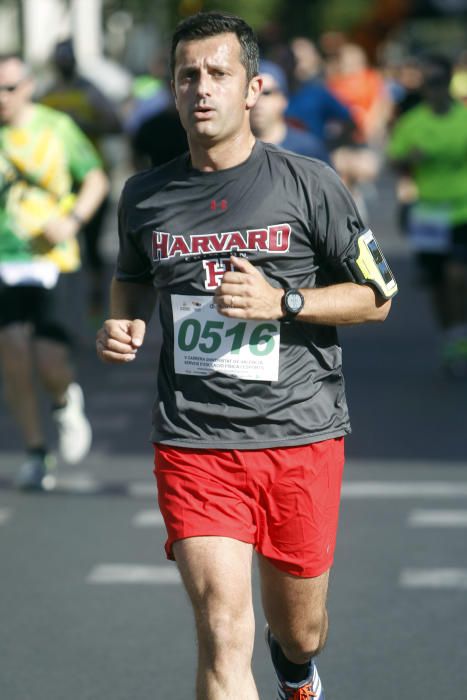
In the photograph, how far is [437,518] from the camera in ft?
25.8

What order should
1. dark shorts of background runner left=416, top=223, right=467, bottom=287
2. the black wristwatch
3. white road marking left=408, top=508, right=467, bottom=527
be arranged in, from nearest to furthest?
the black wristwatch → white road marking left=408, top=508, right=467, bottom=527 → dark shorts of background runner left=416, top=223, right=467, bottom=287

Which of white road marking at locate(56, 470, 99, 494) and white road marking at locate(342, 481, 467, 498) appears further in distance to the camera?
white road marking at locate(56, 470, 99, 494)

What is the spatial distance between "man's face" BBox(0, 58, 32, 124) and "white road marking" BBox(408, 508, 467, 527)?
2.74 meters

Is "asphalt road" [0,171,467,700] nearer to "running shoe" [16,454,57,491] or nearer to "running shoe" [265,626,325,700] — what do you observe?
"running shoe" [16,454,57,491]

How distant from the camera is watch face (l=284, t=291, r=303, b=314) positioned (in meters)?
4.34

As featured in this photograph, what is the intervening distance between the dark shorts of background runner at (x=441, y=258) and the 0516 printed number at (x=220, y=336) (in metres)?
7.57

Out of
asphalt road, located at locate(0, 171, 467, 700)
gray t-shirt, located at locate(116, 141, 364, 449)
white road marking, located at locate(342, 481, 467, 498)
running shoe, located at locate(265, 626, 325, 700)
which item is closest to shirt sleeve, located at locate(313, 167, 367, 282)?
gray t-shirt, located at locate(116, 141, 364, 449)

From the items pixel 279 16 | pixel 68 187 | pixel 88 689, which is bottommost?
pixel 88 689

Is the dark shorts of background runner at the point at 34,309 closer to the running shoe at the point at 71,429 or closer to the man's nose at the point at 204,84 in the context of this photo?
the running shoe at the point at 71,429

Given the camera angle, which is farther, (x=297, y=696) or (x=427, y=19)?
(x=427, y=19)

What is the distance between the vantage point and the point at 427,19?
60.4 meters

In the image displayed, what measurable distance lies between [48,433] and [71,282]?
4542mm

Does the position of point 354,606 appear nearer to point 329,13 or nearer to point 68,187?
point 68,187

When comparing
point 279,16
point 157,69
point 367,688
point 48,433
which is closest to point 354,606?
point 367,688
